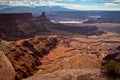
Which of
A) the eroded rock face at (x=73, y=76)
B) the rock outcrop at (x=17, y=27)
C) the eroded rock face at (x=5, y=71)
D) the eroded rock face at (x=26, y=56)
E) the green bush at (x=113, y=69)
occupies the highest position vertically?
the green bush at (x=113, y=69)

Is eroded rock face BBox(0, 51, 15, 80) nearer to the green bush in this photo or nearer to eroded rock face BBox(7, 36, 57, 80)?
eroded rock face BBox(7, 36, 57, 80)

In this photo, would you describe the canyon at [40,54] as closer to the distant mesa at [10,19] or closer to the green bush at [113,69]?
the distant mesa at [10,19]

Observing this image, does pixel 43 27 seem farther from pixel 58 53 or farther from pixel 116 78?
pixel 116 78

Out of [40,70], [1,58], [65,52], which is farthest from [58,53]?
[1,58]

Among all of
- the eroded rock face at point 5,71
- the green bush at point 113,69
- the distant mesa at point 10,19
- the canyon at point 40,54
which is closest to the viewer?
the green bush at point 113,69

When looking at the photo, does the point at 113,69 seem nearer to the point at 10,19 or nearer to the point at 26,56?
the point at 26,56

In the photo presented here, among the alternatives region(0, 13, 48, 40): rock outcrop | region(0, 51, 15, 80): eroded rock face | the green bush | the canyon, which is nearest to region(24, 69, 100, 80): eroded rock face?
the canyon

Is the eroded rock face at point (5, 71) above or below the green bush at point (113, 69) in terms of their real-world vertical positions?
below

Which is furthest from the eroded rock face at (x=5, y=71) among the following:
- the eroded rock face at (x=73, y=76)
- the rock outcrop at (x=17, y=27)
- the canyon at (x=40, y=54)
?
the rock outcrop at (x=17, y=27)

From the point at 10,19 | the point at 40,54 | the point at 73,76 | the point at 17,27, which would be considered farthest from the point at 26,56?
the point at 10,19
